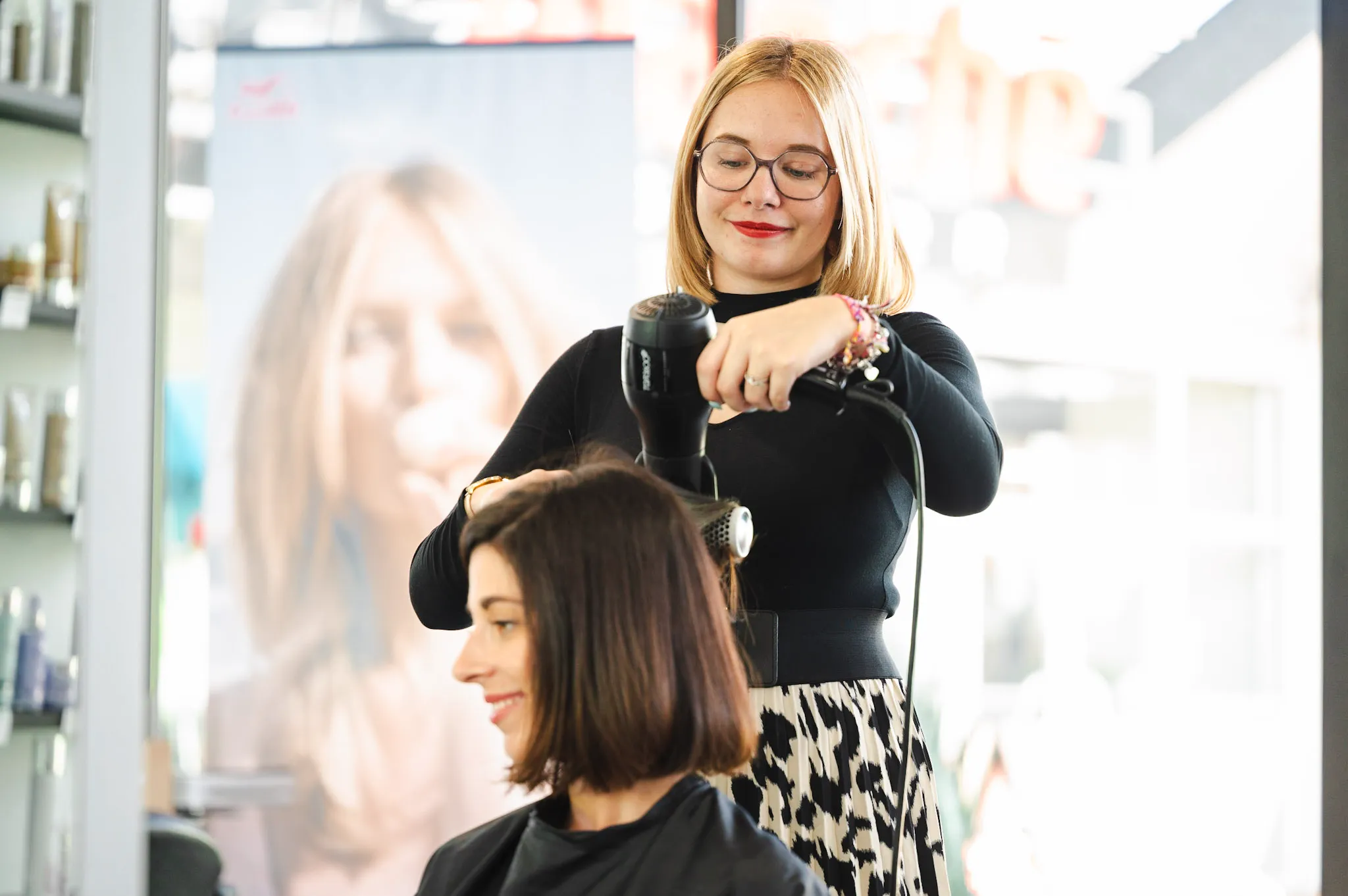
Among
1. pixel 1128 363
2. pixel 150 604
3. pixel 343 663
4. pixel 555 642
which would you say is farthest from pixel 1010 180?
pixel 555 642

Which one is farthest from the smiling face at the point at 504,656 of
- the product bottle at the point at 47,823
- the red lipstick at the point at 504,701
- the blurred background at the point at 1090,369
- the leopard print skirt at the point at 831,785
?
the blurred background at the point at 1090,369

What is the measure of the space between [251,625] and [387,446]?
1.48 ft

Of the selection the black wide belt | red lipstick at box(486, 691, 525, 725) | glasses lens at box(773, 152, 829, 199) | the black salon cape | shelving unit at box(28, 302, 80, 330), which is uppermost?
glasses lens at box(773, 152, 829, 199)

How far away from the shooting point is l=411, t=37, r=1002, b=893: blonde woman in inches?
51.6

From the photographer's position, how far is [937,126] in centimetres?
342

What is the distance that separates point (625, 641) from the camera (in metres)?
1.15

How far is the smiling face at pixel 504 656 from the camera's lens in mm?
1188

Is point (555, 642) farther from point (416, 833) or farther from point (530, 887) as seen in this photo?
point (416, 833)

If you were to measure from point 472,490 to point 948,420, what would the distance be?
0.47 meters

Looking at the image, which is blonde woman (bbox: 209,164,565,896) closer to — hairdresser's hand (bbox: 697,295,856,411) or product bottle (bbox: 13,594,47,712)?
product bottle (bbox: 13,594,47,712)

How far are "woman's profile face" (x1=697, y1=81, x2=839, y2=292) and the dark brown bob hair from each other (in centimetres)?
37

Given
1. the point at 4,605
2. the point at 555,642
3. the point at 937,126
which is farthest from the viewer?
the point at 937,126

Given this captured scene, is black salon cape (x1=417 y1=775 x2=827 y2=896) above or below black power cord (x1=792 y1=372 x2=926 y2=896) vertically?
below

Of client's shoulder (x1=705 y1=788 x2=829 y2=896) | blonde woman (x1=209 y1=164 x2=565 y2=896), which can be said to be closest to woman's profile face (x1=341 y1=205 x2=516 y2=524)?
blonde woman (x1=209 y1=164 x2=565 y2=896)
